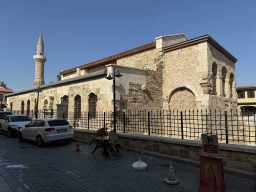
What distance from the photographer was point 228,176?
477cm

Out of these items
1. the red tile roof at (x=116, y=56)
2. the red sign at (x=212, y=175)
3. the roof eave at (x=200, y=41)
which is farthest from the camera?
the red tile roof at (x=116, y=56)

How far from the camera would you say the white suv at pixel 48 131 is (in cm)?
879

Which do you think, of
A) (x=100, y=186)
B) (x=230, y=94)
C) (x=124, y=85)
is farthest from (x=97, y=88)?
(x=230, y=94)

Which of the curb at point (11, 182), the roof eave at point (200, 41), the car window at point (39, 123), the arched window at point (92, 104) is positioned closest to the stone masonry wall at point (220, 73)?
the roof eave at point (200, 41)

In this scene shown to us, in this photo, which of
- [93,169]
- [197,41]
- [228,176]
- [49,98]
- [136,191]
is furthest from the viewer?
[49,98]

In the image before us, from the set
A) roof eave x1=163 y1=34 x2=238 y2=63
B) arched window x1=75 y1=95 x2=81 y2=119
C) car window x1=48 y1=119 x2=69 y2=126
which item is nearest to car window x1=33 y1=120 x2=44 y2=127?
car window x1=48 y1=119 x2=69 y2=126

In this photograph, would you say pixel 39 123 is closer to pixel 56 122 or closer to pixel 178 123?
pixel 56 122

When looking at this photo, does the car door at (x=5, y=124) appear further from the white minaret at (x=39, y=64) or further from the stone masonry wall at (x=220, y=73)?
the white minaret at (x=39, y=64)

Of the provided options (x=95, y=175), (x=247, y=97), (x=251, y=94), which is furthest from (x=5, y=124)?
(x=251, y=94)

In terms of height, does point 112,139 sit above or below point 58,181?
above

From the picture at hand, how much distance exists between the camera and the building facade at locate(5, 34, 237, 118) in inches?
529

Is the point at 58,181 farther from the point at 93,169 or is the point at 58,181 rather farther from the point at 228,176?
the point at 228,176

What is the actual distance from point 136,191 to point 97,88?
10442mm

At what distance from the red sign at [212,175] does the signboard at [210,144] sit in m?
0.14
